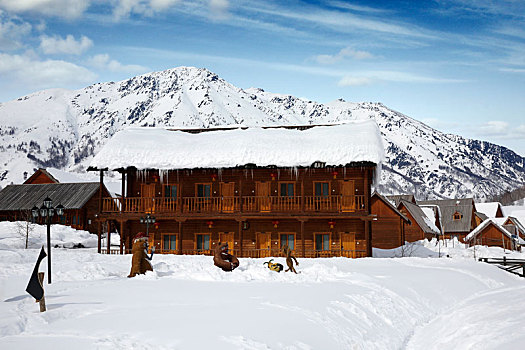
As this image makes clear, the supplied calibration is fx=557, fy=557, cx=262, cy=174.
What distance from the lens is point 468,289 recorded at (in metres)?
20.8

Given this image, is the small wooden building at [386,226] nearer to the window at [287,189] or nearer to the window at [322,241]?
the window at [322,241]

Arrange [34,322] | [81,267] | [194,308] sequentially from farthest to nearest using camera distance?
[81,267] → [194,308] → [34,322]

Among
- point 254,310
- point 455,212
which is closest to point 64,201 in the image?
point 455,212

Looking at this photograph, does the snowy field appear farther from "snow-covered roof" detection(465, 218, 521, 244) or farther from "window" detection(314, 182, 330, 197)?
"snow-covered roof" detection(465, 218, 521, 244)

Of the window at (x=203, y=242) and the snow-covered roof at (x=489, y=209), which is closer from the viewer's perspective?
the window at (x=203, y=242)

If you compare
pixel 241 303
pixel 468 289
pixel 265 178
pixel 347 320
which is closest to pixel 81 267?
pixel 241 303

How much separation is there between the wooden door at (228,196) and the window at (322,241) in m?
5.18

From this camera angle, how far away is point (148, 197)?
105 ft

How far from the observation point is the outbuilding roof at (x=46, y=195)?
174 ft

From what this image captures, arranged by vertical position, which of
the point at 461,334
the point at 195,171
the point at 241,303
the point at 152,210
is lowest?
the point at 461,334

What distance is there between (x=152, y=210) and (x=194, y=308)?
22.4 m

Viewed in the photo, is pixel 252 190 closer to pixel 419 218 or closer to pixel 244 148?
pixel 244 148

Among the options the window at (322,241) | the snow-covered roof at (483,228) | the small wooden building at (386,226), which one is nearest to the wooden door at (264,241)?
the window at (322,241)

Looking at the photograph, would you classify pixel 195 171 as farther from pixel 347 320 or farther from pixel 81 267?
pixel 347 320
